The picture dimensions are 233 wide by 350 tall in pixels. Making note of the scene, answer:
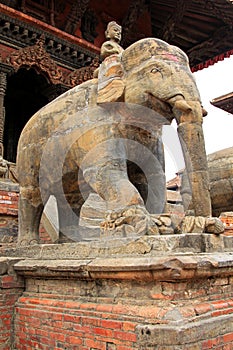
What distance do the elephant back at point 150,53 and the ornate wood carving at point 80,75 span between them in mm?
5842

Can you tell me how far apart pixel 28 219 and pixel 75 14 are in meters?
6.98

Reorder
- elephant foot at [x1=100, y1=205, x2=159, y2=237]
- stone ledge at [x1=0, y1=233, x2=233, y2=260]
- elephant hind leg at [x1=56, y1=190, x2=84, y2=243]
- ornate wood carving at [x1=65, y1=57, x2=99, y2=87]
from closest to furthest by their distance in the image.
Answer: stone ledge at [x1=0, y1=233, x2=233, y2=260] → elephant foot at [x1=100, y1=205, x2=159, y2=237] → elephant hind leg at [x1=56, y1=190, x2=84, y2=243] → ornate wood carving at [x1=65, y1=57, x2=99, y2=87]

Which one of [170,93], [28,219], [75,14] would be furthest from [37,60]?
[170,93]

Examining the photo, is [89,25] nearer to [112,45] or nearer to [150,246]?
[112,45]

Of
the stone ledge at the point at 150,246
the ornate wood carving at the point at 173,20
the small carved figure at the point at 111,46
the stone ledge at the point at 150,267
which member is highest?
the ornate wood carving at the point at 173,20

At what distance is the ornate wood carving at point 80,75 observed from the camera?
9.48m

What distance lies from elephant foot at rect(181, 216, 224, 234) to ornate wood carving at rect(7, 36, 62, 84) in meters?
6.49

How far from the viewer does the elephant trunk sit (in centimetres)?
342

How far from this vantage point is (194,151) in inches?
138

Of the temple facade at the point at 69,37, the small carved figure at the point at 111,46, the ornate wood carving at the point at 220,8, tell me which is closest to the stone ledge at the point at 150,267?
the small carved figure at the point at 111,46

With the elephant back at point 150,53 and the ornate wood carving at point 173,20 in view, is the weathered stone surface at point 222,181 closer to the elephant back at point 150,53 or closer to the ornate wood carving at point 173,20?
the elephant back at point 150,53

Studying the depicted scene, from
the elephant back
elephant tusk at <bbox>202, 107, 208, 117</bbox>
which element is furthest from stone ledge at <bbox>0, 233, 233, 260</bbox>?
the elephant back

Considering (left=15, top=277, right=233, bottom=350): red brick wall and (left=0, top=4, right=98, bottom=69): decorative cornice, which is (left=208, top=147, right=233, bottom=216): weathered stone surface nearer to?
(left=15, top=277, right=233, bottom=350): red brick wall

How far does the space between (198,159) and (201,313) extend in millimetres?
1213
